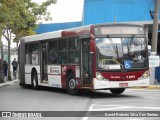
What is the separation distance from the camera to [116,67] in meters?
17.5

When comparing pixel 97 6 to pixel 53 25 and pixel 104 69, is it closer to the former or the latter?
pixel 53 25

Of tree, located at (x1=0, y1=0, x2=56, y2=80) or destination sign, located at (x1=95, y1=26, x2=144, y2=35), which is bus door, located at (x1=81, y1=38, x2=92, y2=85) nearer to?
destination sign, located at (x1=95, y1=26, x2=144, y2=35)

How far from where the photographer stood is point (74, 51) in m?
18.9

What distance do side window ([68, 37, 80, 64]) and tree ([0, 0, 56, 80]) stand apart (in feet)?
19.5

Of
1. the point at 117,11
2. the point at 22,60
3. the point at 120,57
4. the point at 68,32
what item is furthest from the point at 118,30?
the point at 117,11

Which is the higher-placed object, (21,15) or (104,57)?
(21,15)

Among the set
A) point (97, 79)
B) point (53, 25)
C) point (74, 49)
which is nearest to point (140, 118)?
point (97, 79)

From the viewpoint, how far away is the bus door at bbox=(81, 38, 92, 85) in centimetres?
1778

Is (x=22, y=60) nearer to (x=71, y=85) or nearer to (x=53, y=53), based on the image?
(x=53, y=53)

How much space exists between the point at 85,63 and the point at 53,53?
3420mm

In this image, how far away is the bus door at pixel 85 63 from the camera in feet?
58.3

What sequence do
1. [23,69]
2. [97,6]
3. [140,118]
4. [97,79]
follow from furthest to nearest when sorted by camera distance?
1. [97,6]
2. [23,69]
3. [97,79]
4. [140,118]

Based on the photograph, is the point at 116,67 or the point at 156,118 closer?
the point at 156,118

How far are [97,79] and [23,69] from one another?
9.28 m
